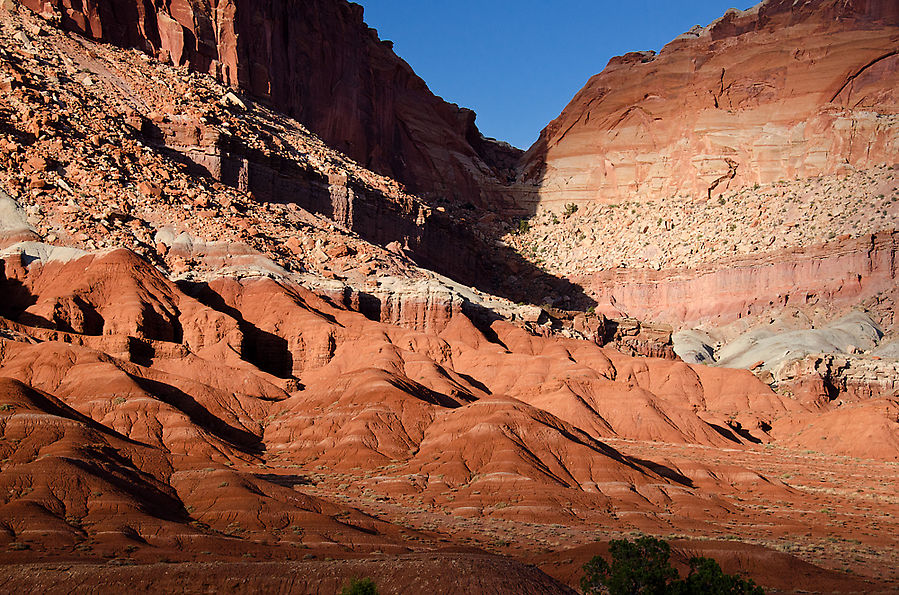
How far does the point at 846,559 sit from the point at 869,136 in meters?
95.1

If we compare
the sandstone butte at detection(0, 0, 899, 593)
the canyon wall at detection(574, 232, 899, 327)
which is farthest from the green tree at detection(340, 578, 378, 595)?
the canyon wall at detection(574, 232, 899, 327)

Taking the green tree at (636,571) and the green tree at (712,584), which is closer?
the green tree at (712,584)

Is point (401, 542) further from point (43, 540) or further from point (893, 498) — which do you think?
point (893, 498)

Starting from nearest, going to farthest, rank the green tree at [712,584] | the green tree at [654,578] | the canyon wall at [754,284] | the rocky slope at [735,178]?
the green tree at [712,584]
the green tree at [654,578]
the canyon wall at [754,284]
the rocky slope at [735,178]

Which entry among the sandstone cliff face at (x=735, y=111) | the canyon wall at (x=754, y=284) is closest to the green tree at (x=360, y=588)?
the canyon wall at (x=754, y=284)

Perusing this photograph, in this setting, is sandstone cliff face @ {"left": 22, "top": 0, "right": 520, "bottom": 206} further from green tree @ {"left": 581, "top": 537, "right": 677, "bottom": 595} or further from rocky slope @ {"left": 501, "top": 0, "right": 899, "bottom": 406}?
green tree @ {"left": 581, "top": 537, "right": 677, "bottom": 595}

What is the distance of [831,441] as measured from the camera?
6944cm

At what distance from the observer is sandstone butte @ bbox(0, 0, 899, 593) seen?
34375 mm

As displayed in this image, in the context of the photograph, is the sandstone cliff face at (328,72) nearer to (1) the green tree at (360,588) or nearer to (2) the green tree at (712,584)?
(1) the green tree at (360,588)

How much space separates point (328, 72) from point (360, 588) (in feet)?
375

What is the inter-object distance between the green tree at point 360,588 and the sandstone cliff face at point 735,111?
111 m

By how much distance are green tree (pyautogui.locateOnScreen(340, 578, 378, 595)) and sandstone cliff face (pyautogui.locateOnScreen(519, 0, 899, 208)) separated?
11100cm

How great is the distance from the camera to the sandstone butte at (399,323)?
34375mm

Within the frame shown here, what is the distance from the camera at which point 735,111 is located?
132625mm
